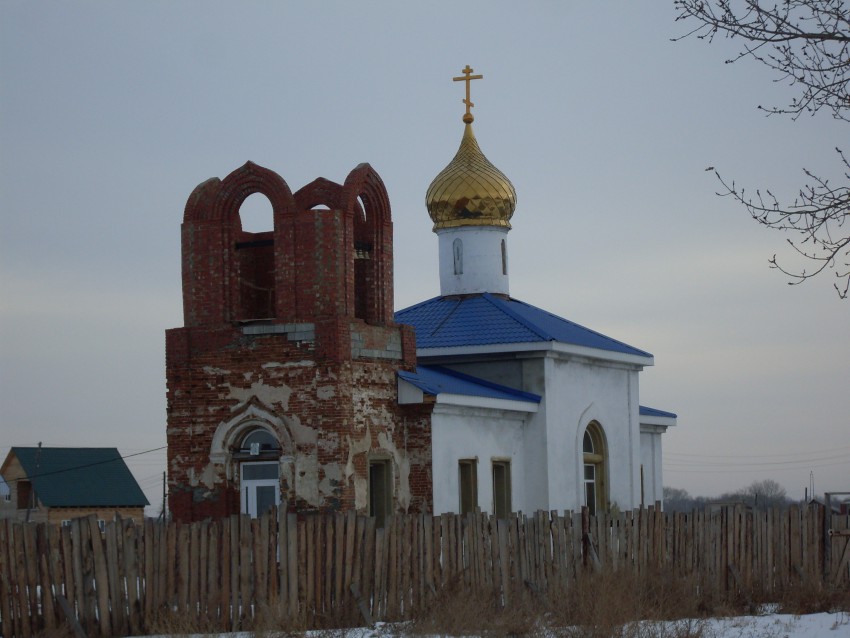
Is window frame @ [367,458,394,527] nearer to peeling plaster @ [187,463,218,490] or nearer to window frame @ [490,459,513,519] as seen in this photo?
peeling plaster @ [187,463,218,490]

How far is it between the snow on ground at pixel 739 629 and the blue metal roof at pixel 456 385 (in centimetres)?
598

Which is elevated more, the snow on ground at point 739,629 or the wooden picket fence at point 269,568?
the wooden picket fence at point 269,568

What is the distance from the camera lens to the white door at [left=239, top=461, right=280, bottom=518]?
70.0ft

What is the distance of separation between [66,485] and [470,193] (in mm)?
30925

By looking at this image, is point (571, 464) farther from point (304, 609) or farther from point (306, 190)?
point (304, 609)

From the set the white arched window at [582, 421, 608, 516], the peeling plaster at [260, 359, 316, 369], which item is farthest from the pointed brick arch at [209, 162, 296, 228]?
the white arched window at [582, 421, 608, 516]

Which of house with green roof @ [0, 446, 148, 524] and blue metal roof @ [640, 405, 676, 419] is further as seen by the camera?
house with green roof @ [0, 446, 148, 524]

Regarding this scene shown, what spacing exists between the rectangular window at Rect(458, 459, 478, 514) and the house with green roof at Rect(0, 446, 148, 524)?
107 ft

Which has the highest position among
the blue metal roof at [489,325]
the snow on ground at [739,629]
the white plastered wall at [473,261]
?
the white plastered wall at [473,261]

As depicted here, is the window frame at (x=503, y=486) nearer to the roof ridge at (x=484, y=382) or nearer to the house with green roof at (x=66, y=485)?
the roof ridge at (x=484, y=382)

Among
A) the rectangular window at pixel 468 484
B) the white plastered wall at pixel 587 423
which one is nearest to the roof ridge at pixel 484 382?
the white plastered wall at pixel 587 423

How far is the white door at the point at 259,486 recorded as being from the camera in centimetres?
2134

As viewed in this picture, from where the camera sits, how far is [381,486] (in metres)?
22.0

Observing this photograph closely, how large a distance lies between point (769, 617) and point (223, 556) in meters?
6.82
